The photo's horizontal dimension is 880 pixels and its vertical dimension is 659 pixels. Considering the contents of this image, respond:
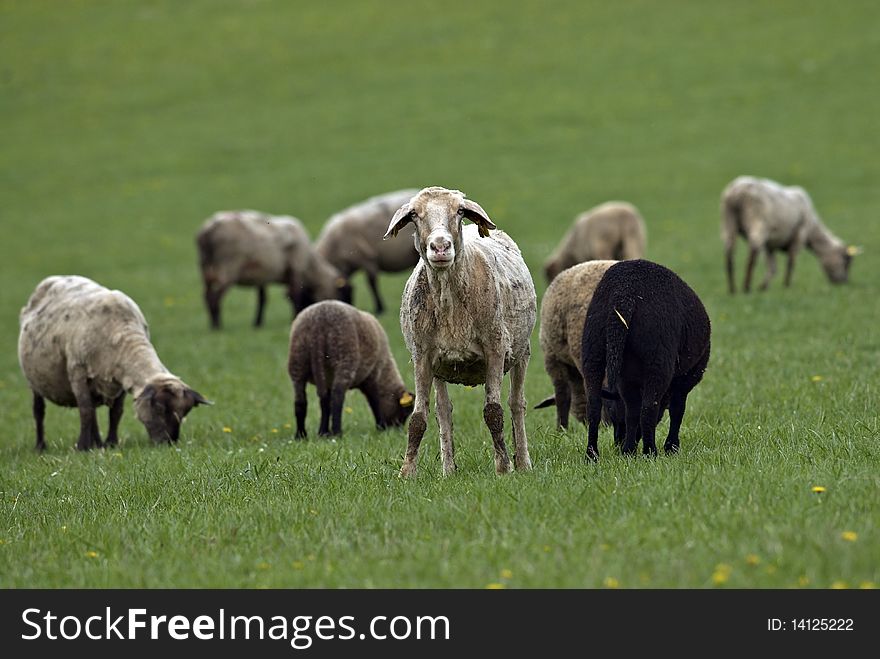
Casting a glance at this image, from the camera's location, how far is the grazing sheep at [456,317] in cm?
805

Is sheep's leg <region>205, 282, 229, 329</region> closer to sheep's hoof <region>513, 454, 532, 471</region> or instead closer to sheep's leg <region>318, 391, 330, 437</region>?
→ sheep's leg <region>318, 391, 330, 437</region>

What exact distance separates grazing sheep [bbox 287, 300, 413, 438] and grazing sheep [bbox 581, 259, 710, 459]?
368 centimetres

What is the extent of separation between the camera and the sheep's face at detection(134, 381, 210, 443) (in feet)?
39.0

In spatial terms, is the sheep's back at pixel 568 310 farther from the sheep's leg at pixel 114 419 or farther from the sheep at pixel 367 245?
the sheep at pixel 367 245

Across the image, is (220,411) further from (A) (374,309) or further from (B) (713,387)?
(A) (374,309)

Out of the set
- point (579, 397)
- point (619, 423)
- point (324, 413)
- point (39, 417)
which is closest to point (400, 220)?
point (619, 423)

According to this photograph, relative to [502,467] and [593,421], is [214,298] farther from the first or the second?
[593,421]

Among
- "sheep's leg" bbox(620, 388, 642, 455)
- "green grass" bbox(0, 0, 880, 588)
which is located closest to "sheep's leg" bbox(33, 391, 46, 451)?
"green grass" bbox(0, 0, 880, 588)

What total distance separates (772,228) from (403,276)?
1060cm

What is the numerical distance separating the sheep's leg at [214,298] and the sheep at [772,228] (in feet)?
29.4

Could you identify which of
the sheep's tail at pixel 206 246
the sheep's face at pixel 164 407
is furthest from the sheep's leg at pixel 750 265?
the sheep's face at pixel 164 407

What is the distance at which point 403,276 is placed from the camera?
29156 millimetres

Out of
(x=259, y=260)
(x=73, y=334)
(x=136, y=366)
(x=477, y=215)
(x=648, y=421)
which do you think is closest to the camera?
(x=477, y=215)

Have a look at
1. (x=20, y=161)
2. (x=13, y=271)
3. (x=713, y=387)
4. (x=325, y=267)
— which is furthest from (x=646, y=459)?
(x=20, y=161)
